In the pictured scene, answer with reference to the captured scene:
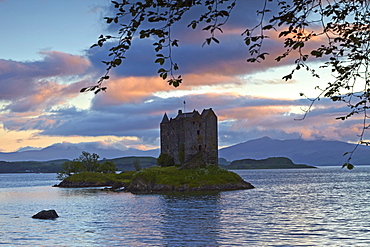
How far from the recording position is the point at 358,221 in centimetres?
5194

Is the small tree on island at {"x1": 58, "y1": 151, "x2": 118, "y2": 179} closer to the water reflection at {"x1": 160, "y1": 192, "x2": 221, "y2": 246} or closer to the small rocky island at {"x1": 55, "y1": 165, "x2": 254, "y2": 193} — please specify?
the small rocky island at {"x1": 55, "y1": 165, "x2": 254, "y2": 193}

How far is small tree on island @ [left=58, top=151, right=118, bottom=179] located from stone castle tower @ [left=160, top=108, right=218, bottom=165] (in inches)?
2083

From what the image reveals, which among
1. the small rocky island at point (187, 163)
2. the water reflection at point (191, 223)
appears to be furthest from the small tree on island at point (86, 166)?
the water reflection at point (191, 223)

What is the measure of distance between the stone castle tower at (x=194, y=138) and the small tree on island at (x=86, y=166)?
5291 centimetres

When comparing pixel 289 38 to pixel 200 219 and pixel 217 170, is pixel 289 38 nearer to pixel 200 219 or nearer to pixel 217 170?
pixel 200 219

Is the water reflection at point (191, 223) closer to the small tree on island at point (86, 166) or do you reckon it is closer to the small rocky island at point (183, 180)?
the small rocky island at point (183, 180)

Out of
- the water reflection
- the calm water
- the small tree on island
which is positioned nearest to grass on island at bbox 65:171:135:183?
the small tree on island

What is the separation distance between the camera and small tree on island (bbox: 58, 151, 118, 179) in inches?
6865

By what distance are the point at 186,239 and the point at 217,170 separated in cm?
7853

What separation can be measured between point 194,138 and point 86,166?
74.9 metres

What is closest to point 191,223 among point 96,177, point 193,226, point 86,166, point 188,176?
point 193,226

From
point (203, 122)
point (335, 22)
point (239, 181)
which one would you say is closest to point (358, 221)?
point (335, 22)

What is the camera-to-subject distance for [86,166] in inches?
7141

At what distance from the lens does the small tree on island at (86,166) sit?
174363 mm
